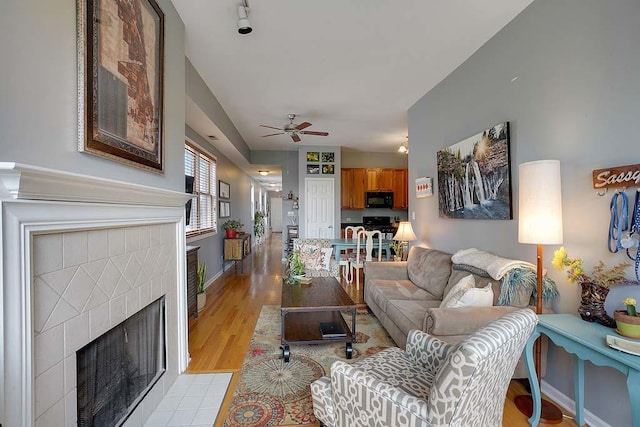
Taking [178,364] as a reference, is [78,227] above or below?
above

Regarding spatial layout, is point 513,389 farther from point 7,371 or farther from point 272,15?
point 272,15

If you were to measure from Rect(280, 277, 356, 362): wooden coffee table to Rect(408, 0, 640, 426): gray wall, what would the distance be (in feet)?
4.83

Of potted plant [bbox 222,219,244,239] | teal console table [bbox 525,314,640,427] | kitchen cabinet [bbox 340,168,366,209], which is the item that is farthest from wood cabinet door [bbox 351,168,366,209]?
teal console table [bbox 525,314,640,427]

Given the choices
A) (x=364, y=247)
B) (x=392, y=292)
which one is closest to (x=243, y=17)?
(x=392, y=292)

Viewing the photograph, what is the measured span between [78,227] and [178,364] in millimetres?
1611

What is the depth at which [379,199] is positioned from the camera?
7371 mm

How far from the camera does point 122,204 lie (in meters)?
1.51

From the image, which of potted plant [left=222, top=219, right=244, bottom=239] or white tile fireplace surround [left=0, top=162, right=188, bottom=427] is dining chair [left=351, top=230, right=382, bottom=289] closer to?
potted plant [left=222, top=219, right=244, bottom=239]

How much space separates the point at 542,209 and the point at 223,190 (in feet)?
18.0

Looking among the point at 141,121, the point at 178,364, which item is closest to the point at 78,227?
the point at 141,121

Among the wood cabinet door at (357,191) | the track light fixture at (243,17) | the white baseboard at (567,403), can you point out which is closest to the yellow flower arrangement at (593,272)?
the white baseboard at (567,403)

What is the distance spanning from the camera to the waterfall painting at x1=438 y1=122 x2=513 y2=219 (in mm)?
2512

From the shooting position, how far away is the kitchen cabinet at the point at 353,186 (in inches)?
292

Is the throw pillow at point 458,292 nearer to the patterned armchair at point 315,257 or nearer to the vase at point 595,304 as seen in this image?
the vase at point 595,304
